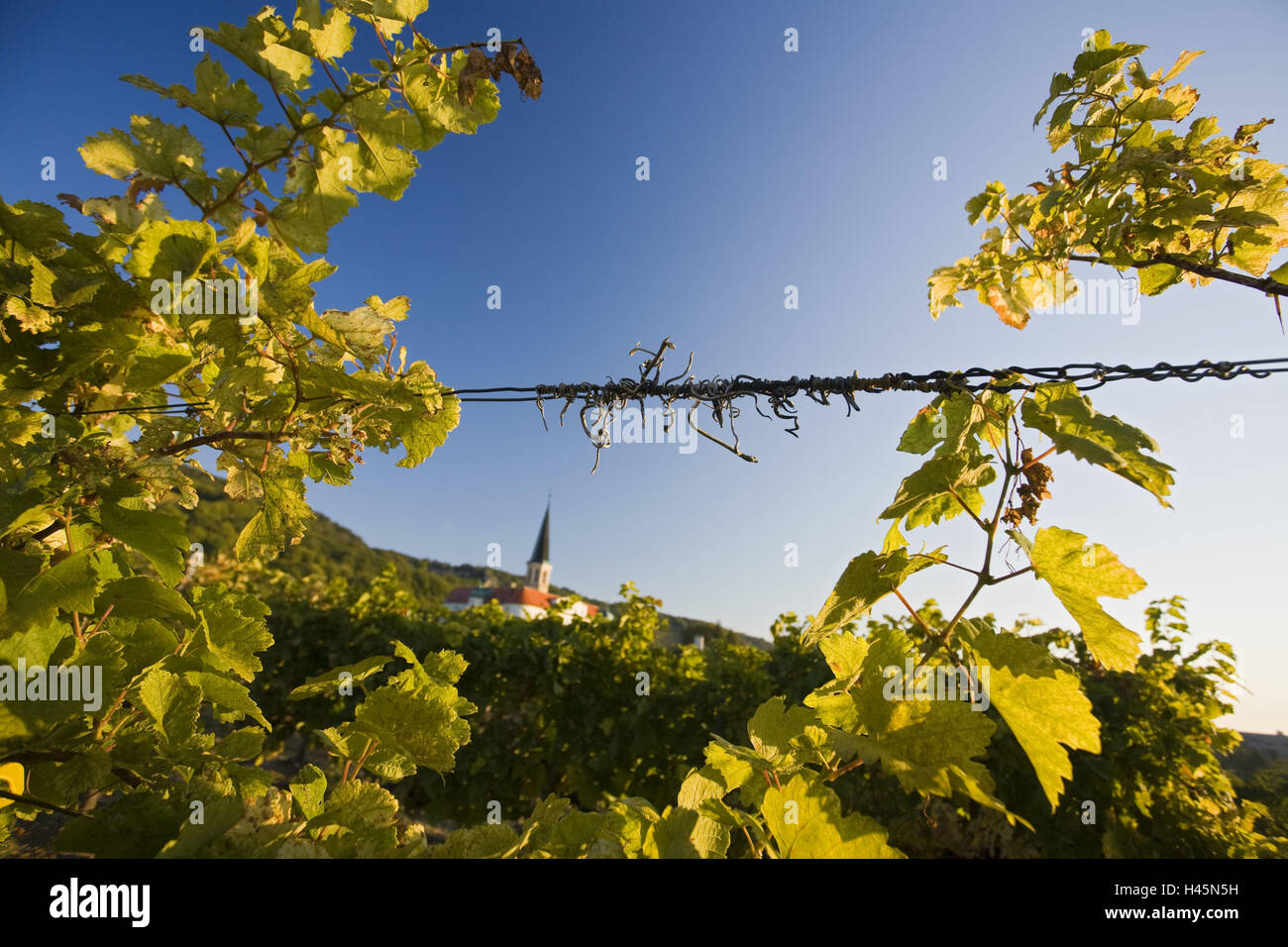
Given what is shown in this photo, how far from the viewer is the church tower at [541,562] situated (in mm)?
67062

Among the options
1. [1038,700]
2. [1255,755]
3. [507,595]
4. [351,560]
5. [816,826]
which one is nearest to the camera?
[816,826]

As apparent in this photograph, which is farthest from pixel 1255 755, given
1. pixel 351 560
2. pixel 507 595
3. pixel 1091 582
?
pixel 351 560

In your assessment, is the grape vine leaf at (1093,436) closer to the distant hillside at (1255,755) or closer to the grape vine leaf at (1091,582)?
the grape vine leaf at (1091,582)

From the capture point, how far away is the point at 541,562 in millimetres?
67562

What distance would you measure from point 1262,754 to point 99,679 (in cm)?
1176

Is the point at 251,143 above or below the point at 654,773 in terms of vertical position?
above

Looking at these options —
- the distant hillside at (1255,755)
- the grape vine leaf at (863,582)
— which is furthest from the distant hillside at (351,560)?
the grape vine leaf at (863,582)

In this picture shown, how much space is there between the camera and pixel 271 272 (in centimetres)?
124

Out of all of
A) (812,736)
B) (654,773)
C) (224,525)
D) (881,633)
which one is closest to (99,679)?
(812,736)

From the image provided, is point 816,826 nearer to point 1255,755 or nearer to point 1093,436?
point 1093,436
